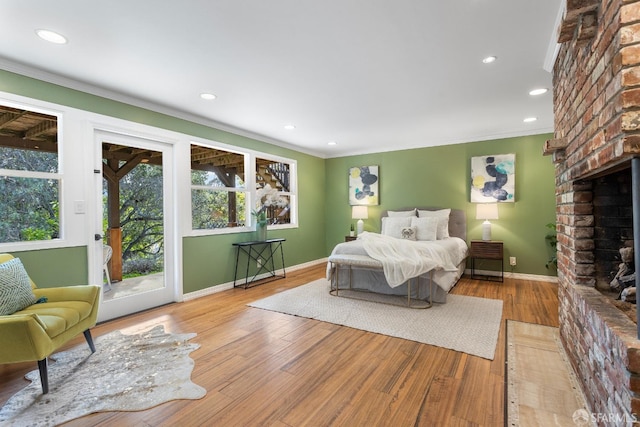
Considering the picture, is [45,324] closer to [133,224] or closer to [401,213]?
[133,224]

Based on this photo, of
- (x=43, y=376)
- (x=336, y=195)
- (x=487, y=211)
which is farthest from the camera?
(x=336, y=195)

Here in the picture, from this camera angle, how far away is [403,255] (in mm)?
3625

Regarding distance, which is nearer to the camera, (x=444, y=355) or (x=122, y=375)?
(x=122, y=375)

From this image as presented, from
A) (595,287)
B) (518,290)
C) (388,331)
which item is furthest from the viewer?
(518,290)

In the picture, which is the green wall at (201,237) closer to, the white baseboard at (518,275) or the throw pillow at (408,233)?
the throw pillow at (408,233)

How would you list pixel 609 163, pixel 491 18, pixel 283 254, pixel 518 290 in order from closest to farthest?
pixel 609 163
pixel 491 18
pixel 518 290
pixel 283 254

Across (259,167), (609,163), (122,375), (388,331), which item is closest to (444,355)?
(388,331)

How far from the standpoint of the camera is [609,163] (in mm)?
1305

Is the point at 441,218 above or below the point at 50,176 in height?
below

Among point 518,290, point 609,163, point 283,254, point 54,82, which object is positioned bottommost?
point 518,290

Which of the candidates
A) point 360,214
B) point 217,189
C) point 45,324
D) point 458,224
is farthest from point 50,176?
point 458,224

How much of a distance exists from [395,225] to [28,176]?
15.2 ft

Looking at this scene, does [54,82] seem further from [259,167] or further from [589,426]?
[589,426]

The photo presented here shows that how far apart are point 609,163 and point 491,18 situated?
4.26ft
